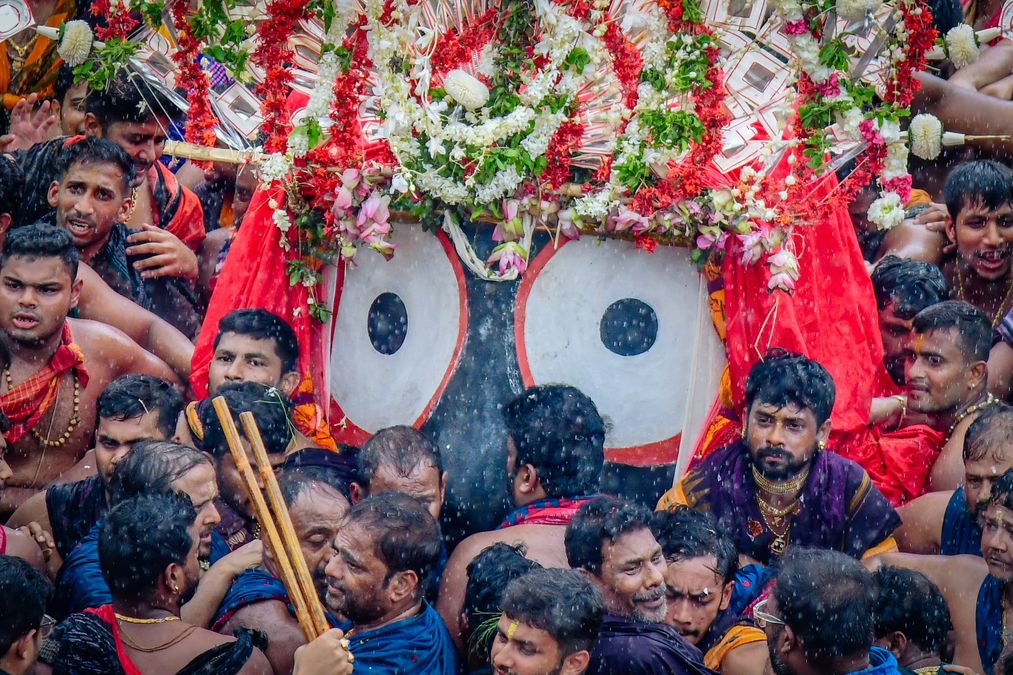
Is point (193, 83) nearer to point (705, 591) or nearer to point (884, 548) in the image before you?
point (705, 591)

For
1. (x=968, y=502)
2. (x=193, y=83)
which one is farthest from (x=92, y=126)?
(x=968, y=502)

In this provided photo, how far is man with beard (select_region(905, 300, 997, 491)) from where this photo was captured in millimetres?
6371

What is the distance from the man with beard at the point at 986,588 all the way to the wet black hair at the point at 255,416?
2336 mm

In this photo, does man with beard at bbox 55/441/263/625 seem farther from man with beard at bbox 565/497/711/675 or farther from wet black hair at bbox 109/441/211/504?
man with beard at bbox 565/497/711/675

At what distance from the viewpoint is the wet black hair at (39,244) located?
6371 millimetres

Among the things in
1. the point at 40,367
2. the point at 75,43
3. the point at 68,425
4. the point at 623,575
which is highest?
the point at 75,43

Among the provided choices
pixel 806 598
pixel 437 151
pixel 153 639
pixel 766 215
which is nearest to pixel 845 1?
pixel 766 215

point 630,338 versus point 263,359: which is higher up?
point 630,338

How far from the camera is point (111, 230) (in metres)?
A: 7.19

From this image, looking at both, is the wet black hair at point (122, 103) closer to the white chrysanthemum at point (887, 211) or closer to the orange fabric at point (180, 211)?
the orange fabric at point (180, 211)

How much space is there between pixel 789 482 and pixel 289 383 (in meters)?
2.04

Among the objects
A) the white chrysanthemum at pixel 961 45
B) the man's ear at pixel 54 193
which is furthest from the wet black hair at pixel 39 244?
the white chrysanthemum at pixel 961 45

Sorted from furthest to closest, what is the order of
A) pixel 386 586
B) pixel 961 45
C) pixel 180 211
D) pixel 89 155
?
pixel 180 211, pixel 961 45, pixel 89 155, pixel 386 586

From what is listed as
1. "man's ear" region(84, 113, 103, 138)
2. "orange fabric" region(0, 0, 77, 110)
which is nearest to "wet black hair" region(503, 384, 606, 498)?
"man's ear" region(84, 113, 103, 138)
